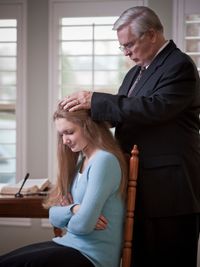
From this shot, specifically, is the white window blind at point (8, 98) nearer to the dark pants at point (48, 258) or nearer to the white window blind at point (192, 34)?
the white window blind at point (192, 34)

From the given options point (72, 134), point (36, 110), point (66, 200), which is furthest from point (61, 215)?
point (36, 110)

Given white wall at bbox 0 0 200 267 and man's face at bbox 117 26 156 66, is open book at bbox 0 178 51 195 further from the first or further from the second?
man's face at bbox 117 26 156 66

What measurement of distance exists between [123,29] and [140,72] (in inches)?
8.7

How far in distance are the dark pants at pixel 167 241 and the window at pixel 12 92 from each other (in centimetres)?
181

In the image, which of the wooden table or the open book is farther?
the open book

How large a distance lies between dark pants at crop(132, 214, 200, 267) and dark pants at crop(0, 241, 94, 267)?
0.23 metres

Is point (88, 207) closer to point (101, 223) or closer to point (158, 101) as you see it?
point (101, 223)

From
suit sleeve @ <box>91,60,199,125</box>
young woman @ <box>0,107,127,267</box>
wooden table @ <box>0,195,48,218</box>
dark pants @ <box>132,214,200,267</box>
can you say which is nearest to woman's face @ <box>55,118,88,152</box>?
young woman @ <box>0,107,127,267</box>

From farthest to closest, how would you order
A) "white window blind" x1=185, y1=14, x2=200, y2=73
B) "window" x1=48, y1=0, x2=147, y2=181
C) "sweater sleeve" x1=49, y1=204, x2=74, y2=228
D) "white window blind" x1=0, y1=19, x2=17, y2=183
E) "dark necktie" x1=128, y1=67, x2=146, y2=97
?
"white window blind" x1=0, y1=19, x2=17, y2=183 → "window" x1=48, y1=0, x2=147, y2=181 → "white window blind" x1=185, y1=14, x2=200, y2=73 → "dark necktie" x1=128, y1=67, x2=146, y2=97 → "sweater sleeve" x1=49, y1=204, x2=74, y2=228

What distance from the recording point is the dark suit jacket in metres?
1.61

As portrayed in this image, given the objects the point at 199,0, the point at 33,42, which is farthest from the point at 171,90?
the point at 33,42

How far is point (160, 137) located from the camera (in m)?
1.67

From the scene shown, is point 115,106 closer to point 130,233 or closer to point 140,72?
point 140,72

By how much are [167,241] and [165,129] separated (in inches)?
16.9
